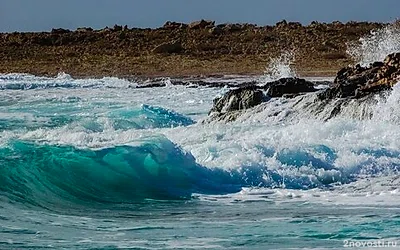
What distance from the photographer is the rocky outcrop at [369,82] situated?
17.3 m

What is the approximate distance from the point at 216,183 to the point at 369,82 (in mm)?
6635

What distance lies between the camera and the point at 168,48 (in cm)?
4778

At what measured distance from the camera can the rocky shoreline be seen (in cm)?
4256

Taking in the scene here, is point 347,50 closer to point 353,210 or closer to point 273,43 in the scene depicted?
point 273,43

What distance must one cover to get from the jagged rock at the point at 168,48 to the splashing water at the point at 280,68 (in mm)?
5553

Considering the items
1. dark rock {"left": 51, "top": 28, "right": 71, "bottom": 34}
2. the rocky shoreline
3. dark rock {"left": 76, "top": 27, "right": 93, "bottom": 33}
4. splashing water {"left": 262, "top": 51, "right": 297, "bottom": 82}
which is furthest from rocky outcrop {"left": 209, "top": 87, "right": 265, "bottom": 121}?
dark rock {"left": 51, "top": 28, "right": 71, "bottom": 34}

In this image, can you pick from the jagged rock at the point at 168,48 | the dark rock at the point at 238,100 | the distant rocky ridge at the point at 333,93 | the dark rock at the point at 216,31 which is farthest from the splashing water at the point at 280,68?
the dark rock at the point at 238,100

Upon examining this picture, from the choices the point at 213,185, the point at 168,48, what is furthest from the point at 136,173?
the point at 168,48

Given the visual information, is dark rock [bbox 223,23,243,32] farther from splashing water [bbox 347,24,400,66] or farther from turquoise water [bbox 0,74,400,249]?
turquoise water [bbox 0,74,400,249]

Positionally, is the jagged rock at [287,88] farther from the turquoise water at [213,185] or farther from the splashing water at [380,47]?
the splashing water at [380,47]

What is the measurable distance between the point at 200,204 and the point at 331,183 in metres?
2.14

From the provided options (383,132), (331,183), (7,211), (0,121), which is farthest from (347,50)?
(7,211)

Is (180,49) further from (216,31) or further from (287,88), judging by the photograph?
(287,88)

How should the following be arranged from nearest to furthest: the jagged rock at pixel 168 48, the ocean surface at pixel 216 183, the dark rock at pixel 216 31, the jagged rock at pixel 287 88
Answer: the ocean surface at pixel 216 183, the jagged rock at pixel 287 88, the jagged rock at pixel 168 48, the dark rock at pixel 216 31
